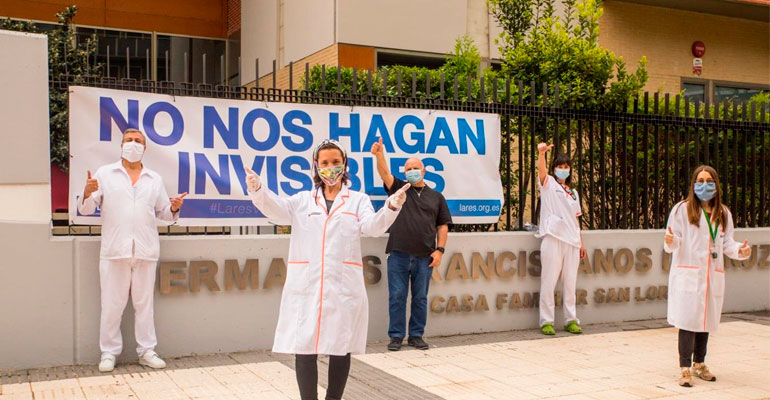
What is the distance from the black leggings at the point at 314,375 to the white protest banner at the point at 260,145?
3241 millimetres

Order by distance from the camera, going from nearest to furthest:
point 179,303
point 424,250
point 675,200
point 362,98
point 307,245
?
point 307,245 < point 179,303 < point 424,250 < point 362,98 < point 675,200

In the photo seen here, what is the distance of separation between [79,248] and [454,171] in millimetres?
4045

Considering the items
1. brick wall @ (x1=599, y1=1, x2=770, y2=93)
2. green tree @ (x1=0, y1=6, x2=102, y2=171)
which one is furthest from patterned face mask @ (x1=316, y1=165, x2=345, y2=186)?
brick wall @ (x1=599, y1=1, x2=770, y2=93)

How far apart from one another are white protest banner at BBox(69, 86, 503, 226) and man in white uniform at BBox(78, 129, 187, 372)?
0.43 m

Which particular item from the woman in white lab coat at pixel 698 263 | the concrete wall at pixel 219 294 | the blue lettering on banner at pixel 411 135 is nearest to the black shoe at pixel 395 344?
the concrete wall at pixel 219 294

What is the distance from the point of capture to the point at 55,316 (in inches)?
277

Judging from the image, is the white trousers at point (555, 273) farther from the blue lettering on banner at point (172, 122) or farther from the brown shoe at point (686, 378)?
the blue lettering on banner at point (172, 122)

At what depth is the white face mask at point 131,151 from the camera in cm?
707

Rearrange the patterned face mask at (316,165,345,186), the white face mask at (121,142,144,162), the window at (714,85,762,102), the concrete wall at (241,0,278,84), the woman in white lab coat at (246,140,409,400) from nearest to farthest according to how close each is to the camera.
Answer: the woman in white lab coat at (246,140,409,400) → the patterned face mask at (316,165,345,186) → the white face mask at (121,142,144,162) → the concrete wall at (241,0,278,84) → the window at (714,85,762,102)

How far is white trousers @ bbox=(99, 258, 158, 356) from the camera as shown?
6.99 meters

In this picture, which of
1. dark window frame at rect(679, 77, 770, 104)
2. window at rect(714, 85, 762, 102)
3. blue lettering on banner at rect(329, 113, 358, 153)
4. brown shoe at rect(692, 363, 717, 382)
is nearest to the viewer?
brown shoe at rect(692, 363, 717, 382)

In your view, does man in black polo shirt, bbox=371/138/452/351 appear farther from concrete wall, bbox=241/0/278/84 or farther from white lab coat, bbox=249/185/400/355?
concrete wall, bbox=241/0/278/84

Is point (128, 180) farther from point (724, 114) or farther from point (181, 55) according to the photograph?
point (181, 55)

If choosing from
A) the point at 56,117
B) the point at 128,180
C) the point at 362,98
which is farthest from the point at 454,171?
the point at 56,117
